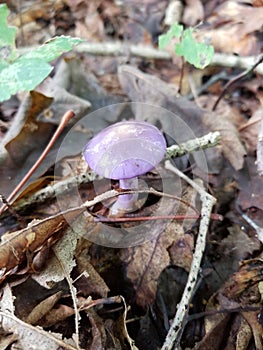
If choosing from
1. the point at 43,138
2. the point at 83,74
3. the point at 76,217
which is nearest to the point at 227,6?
the point at 83,74

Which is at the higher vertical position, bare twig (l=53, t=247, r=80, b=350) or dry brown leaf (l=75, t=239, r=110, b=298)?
bare twig (l=53, t=247, r=80, b=350)

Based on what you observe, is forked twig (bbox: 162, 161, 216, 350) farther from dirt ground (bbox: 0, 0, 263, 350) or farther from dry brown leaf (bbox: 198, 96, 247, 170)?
dry brown leaf (bbox: 198, 96, 247, 170)

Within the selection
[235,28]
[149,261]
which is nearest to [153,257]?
[149,261]

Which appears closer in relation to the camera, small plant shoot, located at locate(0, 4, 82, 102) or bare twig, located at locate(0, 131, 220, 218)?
small plant shoot, located at locate(0, 4, 82, 102)

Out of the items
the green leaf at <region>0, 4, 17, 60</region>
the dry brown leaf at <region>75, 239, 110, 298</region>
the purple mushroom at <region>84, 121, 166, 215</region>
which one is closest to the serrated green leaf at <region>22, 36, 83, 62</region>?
the green leaf at <region>0, 4, 17, 60</region>

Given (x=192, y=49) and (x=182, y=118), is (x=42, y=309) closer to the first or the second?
(x=182, y=118)

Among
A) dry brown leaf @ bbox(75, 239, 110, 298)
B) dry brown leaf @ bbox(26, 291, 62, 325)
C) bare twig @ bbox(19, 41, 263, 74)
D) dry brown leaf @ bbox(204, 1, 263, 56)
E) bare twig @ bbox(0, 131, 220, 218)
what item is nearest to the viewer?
dry brown leaf @ bbox(26, 291, 62, 325)
